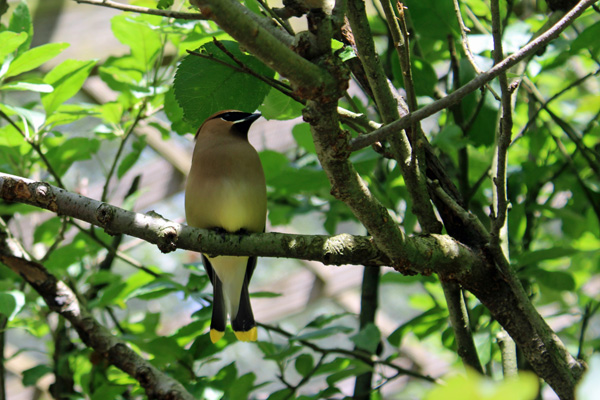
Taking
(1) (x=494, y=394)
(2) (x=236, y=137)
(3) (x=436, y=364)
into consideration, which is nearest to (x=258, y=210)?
(2) (x=236, y=137)

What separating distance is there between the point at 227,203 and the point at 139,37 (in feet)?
2.30

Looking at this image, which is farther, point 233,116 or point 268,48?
point 233,116

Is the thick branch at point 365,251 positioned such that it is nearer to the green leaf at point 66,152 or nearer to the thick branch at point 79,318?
the thick branch at point 79,318

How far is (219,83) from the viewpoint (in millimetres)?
1641

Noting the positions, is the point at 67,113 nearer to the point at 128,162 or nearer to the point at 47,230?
the point at 128,162

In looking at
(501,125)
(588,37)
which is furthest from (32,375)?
(588,37)

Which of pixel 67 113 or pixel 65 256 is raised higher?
pixel 67 113

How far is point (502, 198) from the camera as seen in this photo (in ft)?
5.11

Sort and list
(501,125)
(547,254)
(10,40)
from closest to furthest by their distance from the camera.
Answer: (501,125) < (10,40) < (547,254)

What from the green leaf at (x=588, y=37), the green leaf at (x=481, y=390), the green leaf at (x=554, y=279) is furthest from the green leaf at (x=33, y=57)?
the green leaf at (x=481, y=390)

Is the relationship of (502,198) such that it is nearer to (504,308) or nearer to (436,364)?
(504,308)

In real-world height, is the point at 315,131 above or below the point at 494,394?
above

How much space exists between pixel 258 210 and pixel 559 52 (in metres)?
1.30

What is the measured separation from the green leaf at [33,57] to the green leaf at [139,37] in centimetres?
34
